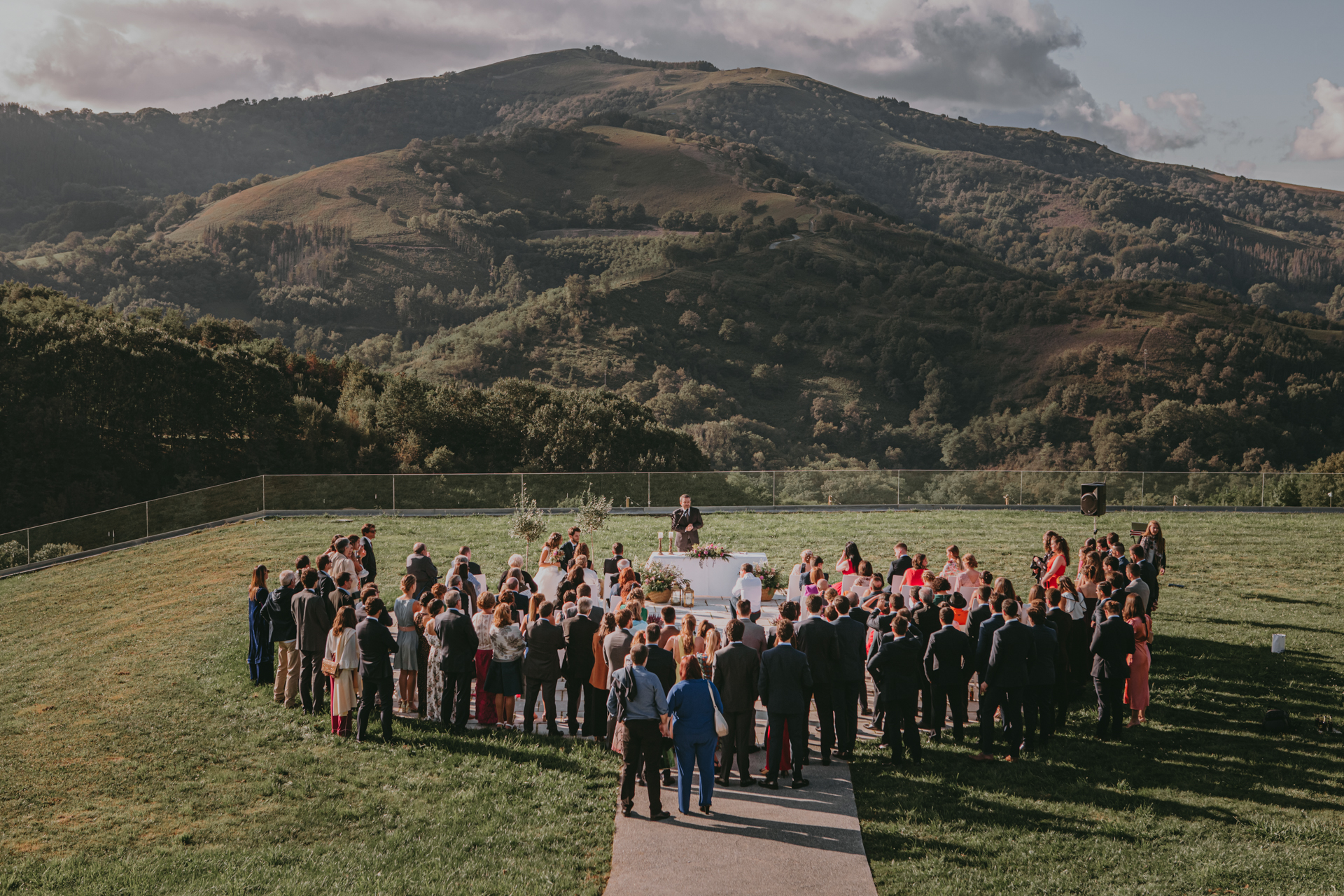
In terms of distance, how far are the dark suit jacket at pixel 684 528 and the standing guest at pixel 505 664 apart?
24.2 ft

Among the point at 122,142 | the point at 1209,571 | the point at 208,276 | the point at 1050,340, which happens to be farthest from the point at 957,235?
the point at 122,142

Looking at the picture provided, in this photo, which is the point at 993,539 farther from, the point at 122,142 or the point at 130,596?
the point at 122,142

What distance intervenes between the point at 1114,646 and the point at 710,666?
4.72 meters

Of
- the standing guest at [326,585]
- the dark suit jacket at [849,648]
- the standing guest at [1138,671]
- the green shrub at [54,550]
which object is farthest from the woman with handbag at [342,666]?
the green shrub at [54,550]

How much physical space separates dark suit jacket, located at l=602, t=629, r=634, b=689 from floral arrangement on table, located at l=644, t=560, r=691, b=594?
577 cm

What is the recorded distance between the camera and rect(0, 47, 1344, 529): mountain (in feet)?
232

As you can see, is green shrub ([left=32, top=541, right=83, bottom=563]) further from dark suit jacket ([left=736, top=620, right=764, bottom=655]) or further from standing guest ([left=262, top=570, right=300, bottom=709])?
dark suit jacket ([left=736, top=620, right=764, bottom=655])

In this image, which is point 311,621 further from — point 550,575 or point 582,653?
point 550,575

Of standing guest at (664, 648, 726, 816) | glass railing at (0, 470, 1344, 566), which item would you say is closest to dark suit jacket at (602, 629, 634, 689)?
standing guest at (664, 648, 726, 816)

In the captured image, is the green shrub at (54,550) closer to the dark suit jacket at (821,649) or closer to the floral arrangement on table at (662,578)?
the floral arrangement on table at (662,578)

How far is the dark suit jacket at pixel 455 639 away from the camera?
33.6ft

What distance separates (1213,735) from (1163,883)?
13.6ft

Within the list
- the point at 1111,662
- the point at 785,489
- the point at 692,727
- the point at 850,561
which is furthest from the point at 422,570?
the point at 785,489

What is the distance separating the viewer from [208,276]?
110m
